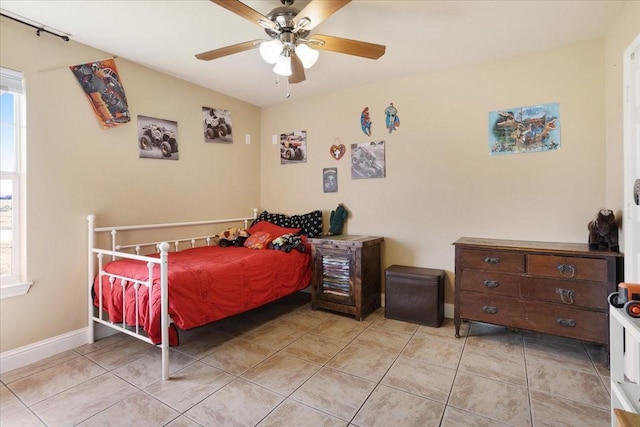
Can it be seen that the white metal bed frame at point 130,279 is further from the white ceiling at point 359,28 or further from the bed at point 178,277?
the white ceiling at point 359,28

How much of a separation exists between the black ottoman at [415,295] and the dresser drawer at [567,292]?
683mm

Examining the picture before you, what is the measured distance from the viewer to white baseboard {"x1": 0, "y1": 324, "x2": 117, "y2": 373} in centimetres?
208

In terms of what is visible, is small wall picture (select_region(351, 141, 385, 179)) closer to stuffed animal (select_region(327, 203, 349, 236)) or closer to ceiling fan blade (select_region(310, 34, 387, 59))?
stuffed animal (select_region(327, 203, 349, 236))

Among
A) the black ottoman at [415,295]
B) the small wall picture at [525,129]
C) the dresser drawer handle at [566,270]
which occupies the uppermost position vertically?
the small wall picture at [525,129]

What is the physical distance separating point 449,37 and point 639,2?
1034 millimetres

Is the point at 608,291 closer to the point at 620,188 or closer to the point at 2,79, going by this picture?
the point at 620,188

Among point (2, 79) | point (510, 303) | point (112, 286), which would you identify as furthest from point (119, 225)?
point (510, 303)

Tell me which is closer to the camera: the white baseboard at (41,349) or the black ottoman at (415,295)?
the white baseboard at (41,349)

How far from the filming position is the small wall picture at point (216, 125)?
3428 mm

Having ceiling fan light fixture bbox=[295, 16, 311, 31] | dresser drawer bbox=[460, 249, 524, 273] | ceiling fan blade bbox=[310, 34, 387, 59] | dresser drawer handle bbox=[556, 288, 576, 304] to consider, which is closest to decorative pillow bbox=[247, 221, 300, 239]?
dresser drawer bbox=[460, 249, 524, 273]

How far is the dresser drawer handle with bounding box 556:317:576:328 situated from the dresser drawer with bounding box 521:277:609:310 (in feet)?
0.35

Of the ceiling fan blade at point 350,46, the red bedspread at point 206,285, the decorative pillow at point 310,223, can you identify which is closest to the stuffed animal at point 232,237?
the red bedspread at point 206,285

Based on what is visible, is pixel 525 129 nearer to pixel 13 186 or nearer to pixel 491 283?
pixel 491 283

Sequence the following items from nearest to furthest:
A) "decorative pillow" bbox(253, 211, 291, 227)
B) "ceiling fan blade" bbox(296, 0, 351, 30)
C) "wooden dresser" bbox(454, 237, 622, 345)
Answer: "ceiling fan blade" bbox(296, 0, 351, 30) < "wooden dresser" bbox(454, 237, 622, 345) < "decorative pillow" bbox(253, 211, 291, 227)
